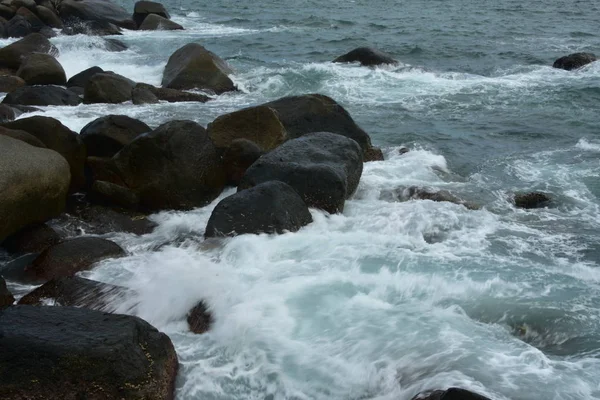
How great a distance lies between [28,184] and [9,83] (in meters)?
7.25

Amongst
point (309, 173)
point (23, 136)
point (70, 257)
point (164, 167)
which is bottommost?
point (70, 257)

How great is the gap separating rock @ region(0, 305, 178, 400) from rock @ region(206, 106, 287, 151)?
4.85 m

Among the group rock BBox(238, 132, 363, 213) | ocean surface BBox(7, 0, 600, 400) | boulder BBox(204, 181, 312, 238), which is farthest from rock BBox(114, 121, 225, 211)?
boulder BBox(204, 181, 312, 238)

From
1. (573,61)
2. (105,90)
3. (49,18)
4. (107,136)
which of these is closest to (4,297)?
(107,136)

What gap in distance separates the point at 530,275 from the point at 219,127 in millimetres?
4594

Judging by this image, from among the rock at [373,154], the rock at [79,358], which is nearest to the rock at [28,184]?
the rock at [79,358]

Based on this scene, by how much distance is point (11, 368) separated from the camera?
4.37 metres

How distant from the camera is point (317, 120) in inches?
395

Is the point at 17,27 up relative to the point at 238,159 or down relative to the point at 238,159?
down

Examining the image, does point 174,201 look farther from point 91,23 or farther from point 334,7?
point 334,7

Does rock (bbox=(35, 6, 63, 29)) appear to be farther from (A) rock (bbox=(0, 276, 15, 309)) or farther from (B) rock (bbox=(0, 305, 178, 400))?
(B) rock (bbox=(0, 305, 178, 400))

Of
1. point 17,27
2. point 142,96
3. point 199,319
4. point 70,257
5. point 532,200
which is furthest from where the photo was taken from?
point 17,27

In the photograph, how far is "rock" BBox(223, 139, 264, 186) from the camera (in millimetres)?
8906

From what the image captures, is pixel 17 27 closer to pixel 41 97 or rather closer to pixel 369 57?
pixel 41 97
